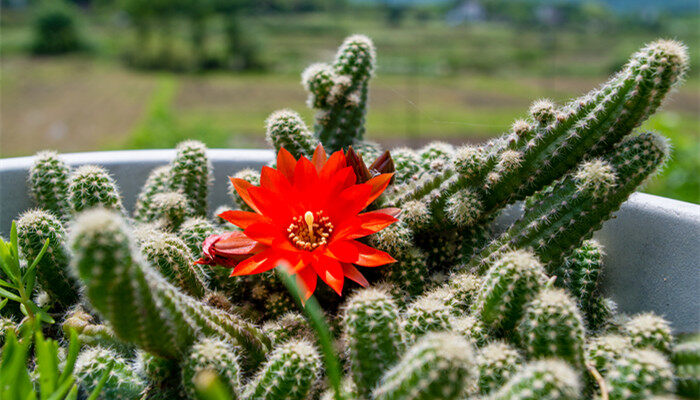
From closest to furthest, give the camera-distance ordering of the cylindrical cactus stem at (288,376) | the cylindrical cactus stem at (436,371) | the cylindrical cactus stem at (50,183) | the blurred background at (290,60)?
the cylindrical cactus stem at (436,371), the cylindrical cactus stem at (288,376), the cylindrical cactus stem at (50,183), the blurred background at (290,60)

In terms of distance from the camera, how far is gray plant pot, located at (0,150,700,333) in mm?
1268

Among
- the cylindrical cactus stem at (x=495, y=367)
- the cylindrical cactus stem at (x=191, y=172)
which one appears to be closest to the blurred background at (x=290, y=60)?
the cylindrical cactus stem at (x=191, y=172)

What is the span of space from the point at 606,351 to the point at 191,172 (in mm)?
1015

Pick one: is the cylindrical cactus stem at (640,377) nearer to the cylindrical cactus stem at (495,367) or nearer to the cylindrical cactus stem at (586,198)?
the cylindrical cactus stem at (495,367)

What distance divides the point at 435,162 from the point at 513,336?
1.60 feet

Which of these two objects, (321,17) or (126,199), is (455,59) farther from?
(126,199)

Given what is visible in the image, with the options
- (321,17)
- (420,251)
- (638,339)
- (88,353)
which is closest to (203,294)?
(88,353)

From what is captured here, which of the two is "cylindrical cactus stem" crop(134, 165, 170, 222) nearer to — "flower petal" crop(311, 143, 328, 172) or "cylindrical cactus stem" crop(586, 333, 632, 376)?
"flower petal" crop(311, 143, 328, 172)

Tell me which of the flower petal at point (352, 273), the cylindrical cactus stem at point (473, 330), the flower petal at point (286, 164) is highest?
the flower petal at point (286, 164)

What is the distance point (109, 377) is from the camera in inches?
39.3

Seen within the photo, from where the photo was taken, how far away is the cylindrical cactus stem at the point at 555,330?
0.92 metres

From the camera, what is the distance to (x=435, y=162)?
4.58 feet

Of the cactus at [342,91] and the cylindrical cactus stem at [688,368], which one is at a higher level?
the cactus at [342,91]

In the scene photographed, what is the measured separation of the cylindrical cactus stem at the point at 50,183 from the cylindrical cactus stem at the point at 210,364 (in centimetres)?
69
